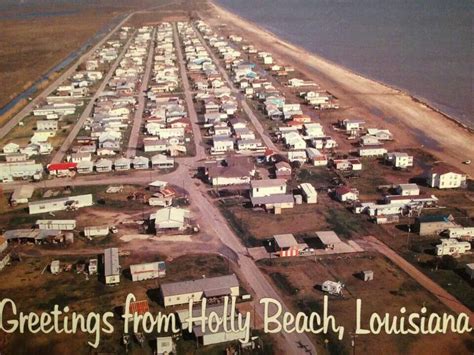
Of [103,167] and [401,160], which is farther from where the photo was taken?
[103,167]

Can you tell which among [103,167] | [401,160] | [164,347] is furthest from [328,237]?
[103,167]

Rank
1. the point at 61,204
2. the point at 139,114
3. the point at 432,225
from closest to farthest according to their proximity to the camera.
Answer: the point at 432,225, the point at 61,204, the point at 139,114

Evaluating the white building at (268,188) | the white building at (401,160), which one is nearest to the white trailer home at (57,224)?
the white building at (268,188)

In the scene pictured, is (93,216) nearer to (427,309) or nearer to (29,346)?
(29,346)

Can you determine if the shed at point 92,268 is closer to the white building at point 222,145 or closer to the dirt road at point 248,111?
the white building at point 222,145

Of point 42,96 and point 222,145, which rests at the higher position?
point 42,96

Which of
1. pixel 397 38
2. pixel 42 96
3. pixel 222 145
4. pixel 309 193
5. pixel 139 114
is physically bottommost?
pixel 309 193

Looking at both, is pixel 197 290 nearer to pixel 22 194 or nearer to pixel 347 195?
pixel 347 195

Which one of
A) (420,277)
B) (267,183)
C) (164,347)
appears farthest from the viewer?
(267,183)
